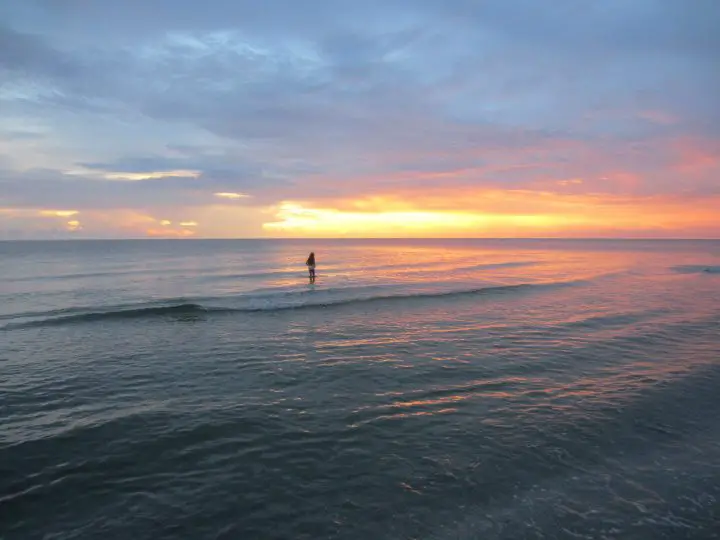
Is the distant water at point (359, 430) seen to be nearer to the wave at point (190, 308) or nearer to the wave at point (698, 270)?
the wave at point (190, 308)

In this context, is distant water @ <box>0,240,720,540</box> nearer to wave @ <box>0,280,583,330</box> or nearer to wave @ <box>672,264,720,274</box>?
wave @ <box>0,280,583,330</box>

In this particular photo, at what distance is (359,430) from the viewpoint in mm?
11422

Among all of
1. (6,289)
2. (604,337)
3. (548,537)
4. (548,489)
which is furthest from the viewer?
(6,289)

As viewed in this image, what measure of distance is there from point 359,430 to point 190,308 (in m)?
22.1

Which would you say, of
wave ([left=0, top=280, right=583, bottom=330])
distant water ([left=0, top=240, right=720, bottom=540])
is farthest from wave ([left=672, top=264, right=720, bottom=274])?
distant water ([left=0, top=240, right=720, bottom=540])

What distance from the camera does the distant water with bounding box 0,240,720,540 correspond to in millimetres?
8047

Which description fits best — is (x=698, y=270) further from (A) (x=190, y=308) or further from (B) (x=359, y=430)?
(B) (x=359, y=430)

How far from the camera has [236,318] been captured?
90.5 feet

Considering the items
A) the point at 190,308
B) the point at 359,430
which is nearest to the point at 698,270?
the point at 190,308

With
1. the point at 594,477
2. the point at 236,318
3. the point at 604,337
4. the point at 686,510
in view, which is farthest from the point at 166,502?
the point at 604,337

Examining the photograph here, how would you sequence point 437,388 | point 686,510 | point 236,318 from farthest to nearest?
point 236,318 → point 437,388 → point 686,510

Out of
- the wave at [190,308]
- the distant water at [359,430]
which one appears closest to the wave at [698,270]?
the wave at [190,308]

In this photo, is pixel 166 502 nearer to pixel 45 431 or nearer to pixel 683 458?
pixel 45 431

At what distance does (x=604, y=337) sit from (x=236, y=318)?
21.3 metres
